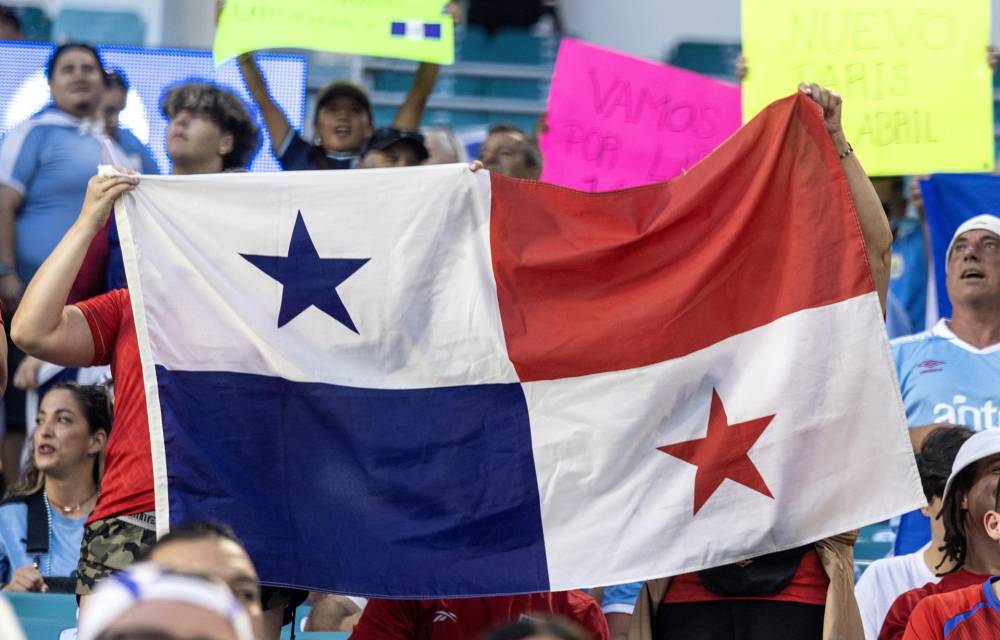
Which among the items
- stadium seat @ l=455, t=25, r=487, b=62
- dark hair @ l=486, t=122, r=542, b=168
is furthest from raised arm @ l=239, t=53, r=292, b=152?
stadium seat @ l=455, t=25, r=487, b=62

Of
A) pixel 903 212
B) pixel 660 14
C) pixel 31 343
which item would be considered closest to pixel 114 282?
pixel 31 343

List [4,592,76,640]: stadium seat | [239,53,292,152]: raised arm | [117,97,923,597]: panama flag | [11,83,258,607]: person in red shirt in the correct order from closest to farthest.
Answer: [11,83,258,607]: person in red shirt → [117,97,923,597]: panama flag → [4,592,76,640]: stadium seat → [239,53,292,152]: raised arm

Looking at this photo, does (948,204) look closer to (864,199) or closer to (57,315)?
(864,199)

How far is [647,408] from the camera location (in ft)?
14.3

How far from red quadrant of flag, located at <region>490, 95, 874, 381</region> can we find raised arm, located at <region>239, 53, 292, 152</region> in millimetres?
2000

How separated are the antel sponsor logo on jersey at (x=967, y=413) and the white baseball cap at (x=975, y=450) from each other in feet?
3.31

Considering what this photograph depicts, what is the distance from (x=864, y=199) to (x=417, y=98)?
250 cm

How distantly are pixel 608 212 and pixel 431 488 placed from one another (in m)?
0.94

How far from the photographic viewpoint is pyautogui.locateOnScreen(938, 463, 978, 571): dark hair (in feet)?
14.7

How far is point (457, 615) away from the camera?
438 centimetres

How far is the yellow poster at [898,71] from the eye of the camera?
5777 mm

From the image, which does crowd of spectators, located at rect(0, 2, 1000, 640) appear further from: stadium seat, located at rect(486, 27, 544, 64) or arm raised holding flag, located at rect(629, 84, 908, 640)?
stadium seat, located at rect(486, 27, 544, 64)

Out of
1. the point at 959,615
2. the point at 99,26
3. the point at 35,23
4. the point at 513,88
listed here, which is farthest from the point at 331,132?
the point at 513,88

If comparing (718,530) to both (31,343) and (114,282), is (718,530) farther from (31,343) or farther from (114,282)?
(114,282)
